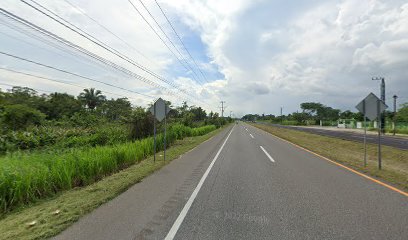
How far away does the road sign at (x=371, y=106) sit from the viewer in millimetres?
10938

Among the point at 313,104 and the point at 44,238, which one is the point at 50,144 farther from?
the point at 313,104

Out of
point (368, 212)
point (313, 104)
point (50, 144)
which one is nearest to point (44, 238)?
point (368, 212)

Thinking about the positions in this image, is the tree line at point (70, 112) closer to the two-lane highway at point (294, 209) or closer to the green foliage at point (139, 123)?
the green foliage at point (139, 123)

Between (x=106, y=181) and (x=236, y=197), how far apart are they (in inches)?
169

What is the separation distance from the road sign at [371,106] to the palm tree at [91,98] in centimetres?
7249

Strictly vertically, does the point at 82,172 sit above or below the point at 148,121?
below

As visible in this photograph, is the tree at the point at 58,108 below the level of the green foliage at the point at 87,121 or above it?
above

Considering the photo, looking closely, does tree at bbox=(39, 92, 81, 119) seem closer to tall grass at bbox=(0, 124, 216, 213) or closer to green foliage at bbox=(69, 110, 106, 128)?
green foliage at bbox=(69, 110, 106, 128)

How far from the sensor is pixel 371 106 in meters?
11.0

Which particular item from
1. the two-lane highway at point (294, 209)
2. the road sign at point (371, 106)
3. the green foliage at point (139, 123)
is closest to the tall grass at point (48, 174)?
the two-lane highway at point (294, 209)

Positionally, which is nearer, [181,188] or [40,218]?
[40,218]

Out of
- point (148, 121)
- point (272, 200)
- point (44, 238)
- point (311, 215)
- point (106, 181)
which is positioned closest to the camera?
point (44, 238)

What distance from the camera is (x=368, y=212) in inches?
200

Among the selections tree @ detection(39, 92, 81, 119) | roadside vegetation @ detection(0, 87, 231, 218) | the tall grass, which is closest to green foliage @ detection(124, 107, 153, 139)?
roadside vegetation @ detection(0, 87, 231, 218)
